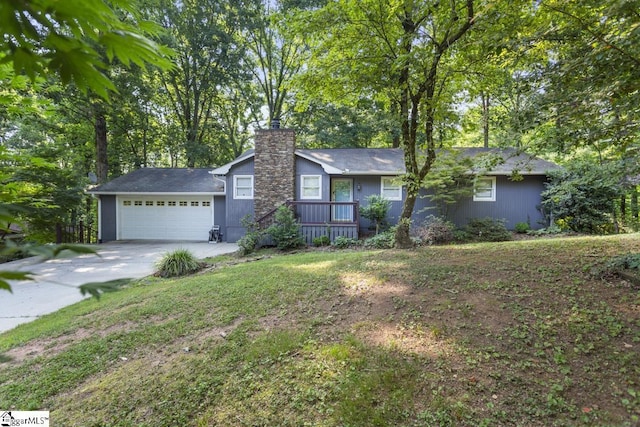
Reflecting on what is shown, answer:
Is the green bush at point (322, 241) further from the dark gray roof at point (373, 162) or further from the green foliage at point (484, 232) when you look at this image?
the green foliage at point (484, 232)

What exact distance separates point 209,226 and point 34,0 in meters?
14.0

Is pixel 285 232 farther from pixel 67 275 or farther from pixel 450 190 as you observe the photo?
pixel 450 190

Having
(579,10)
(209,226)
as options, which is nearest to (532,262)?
(579,10)

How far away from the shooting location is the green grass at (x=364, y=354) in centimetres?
228

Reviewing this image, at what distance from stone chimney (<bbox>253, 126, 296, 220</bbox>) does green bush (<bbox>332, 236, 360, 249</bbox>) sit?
3021mm

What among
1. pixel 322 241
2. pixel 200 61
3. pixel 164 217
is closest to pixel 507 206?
pixel 322 241

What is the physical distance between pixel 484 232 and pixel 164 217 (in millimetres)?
13191

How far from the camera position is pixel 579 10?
12.9 ft

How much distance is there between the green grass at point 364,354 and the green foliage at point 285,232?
17.0 feet

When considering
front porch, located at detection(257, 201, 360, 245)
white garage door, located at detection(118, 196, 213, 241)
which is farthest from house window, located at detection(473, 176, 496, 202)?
white garage door, located at detection(118, 196, 213, 241)

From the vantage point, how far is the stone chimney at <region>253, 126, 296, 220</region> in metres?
12.1

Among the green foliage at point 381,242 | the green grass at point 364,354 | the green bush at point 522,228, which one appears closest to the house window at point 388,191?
the green foliage at point 381,242

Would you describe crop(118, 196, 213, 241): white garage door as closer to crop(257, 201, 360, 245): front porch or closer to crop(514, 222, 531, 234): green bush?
crop(257, 201, 360, 245): front porch

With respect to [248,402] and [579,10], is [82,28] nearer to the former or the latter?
[248,402]
